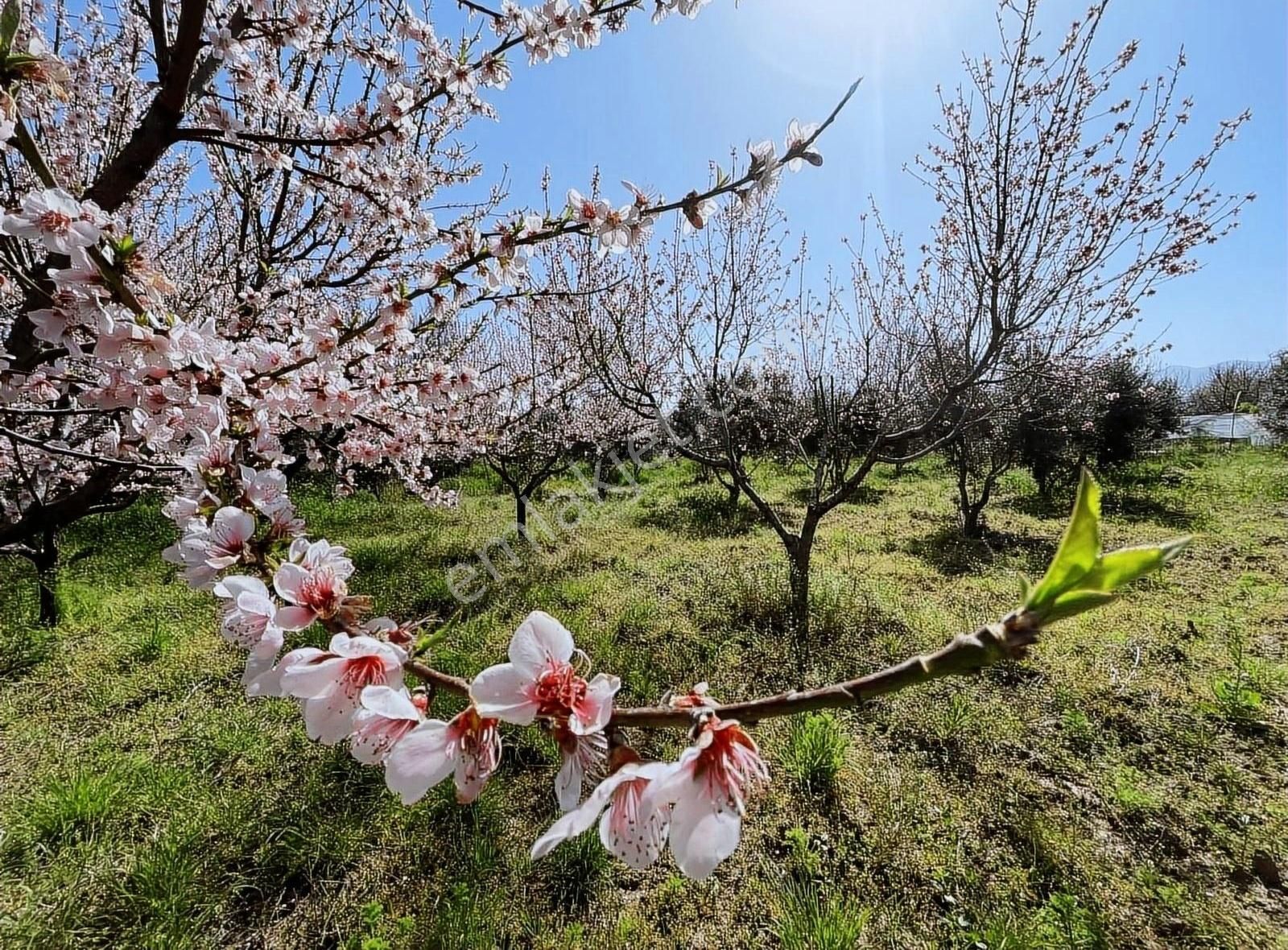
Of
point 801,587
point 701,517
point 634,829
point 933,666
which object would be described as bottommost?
point 701,517

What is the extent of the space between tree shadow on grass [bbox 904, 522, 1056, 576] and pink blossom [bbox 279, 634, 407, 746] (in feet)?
21.4

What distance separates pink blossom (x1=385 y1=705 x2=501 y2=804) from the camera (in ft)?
2.21

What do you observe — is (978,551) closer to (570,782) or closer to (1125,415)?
(1125,415)

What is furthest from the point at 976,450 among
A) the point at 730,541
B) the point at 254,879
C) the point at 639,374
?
the point at 254,879

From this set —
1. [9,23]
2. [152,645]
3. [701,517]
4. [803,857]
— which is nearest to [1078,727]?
[803,857]

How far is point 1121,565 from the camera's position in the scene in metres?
0.43

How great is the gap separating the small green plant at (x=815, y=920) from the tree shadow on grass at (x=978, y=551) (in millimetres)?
4662

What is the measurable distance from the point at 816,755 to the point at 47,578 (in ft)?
21.0

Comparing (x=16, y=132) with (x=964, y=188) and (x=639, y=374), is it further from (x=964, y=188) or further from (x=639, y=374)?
(x=964, y=188)

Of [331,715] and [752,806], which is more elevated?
[331,715]

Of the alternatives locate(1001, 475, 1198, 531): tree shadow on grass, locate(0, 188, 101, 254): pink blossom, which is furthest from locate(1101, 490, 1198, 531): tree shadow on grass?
locate(0, 188, 101, 254): pink blossom

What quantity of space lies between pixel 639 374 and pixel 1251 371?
44.6 metres

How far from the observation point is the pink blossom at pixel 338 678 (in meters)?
0.74

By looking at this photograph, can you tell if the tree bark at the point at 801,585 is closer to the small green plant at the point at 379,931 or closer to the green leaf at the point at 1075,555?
the small green plant at the point at 379,931
